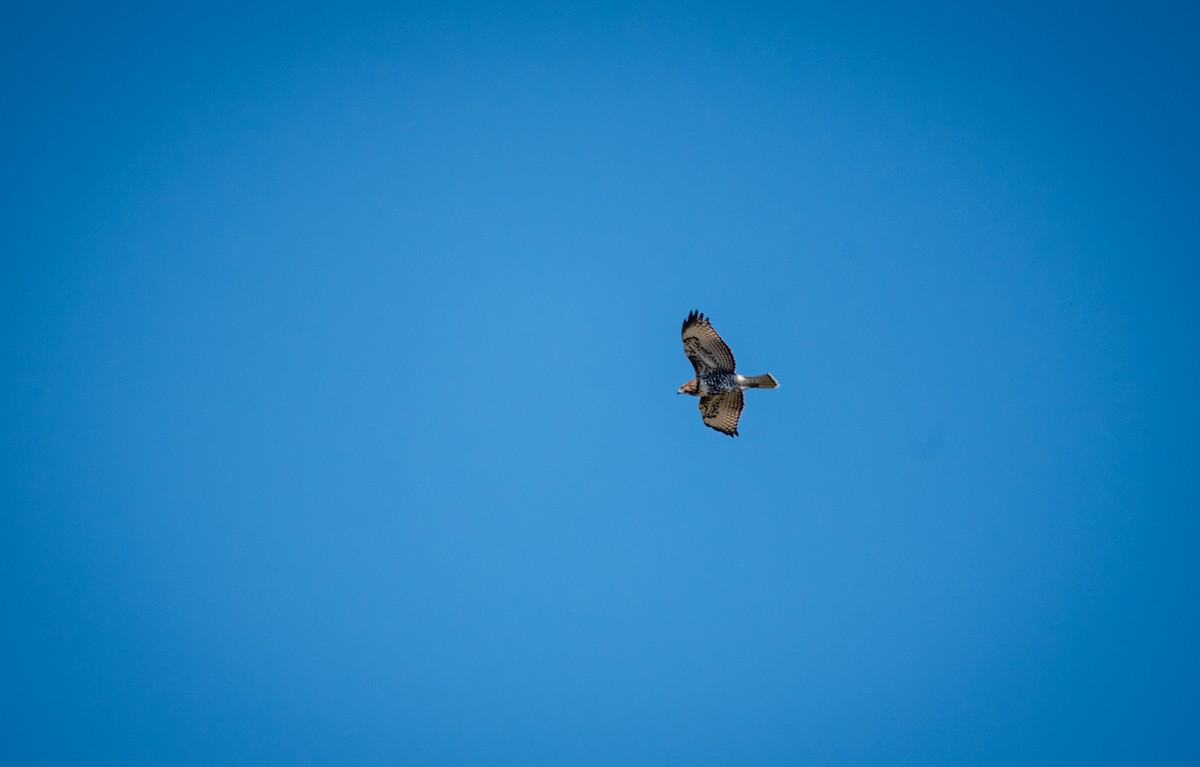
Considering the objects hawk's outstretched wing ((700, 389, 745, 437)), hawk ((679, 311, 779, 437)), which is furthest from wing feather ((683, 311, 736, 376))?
hawk's outstretched wing ((700, 389, 745, 437))

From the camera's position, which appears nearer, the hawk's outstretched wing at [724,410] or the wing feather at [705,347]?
the wing feather at [705,347]

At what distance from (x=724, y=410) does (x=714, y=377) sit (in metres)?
1.01

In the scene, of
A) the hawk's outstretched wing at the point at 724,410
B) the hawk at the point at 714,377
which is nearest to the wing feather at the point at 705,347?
the hawk at the point at 714,377

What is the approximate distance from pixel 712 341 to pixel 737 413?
1.92 m

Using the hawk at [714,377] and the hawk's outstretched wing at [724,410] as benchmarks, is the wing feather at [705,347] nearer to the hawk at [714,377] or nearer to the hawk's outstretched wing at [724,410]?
the hawk at [714,377]

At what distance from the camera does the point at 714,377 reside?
1686 centimetres

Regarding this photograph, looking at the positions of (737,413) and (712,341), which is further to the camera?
(737,413)

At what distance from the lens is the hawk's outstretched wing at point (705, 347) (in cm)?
1639

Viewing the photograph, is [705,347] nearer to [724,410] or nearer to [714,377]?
[714,377]

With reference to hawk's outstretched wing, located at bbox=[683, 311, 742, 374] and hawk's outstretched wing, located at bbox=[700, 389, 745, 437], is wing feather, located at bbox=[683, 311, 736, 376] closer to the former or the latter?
hawk's outstretched wing, located at bbox=[683, 311, 742, 374]

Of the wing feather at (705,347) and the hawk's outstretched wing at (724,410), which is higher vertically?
the wing feather at (705,347)

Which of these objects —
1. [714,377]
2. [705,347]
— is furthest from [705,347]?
[714,377]

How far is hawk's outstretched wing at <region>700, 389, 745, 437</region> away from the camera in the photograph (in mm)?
17266

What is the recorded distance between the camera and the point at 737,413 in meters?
17.5
